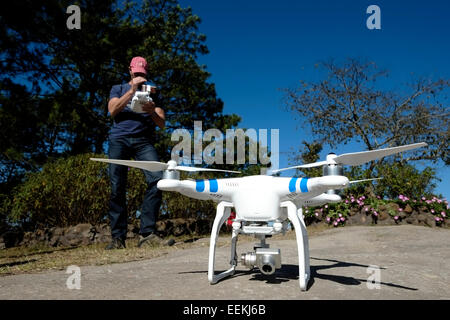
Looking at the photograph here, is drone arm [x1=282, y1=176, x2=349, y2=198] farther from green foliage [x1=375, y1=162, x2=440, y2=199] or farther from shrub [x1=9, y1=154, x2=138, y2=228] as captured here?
green foliage [x1=375, y1=162, x2=440, y2=199]

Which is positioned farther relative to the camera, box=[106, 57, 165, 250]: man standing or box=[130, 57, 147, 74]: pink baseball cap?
box=[106, 57, 165, 250]: man standing

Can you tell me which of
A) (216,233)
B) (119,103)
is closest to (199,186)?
(216,233)

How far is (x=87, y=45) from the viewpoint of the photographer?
11758 mm

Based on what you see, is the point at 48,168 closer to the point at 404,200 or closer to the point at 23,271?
the point at 23,271

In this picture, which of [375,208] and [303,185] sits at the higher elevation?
[303,185]

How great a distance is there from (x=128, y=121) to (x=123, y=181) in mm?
694

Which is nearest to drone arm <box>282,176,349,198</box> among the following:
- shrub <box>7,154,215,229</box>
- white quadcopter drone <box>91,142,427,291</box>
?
white quadcopter drone <box>91,142,427,291</box>

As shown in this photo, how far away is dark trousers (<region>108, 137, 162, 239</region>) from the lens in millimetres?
4363

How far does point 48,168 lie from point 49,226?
1133mm

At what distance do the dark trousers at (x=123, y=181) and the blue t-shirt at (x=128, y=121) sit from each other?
0.07 m

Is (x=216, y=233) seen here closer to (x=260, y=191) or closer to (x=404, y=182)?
(x=260, y=191)

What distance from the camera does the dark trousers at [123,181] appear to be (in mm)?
4363

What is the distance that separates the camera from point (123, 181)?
14.5ft

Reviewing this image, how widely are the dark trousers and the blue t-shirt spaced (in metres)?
0.07
